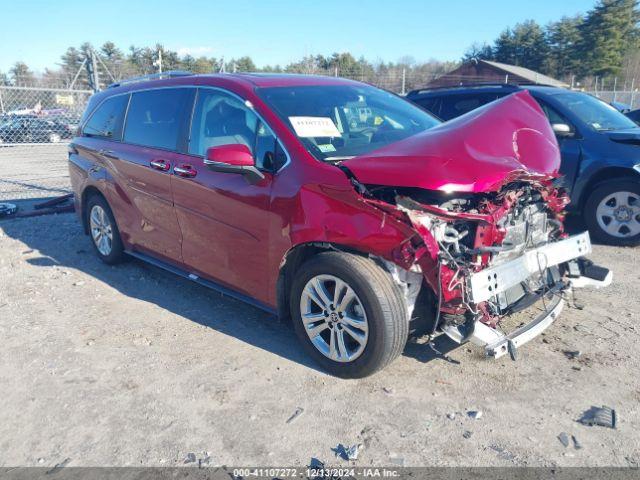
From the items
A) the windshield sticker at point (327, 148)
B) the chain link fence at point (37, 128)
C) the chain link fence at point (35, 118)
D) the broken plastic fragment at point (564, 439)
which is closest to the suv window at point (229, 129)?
the windshield sticker at point (327, 148)

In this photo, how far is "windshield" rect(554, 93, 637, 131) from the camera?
21.0ft

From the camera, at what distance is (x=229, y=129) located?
3926mm

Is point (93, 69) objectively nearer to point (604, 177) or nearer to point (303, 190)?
point (303, 190)

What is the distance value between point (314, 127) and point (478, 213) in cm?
127

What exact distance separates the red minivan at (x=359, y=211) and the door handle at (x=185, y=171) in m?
0.02

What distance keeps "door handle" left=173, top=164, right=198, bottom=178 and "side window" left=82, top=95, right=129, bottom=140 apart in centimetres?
132

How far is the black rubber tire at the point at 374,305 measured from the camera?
3045 mm

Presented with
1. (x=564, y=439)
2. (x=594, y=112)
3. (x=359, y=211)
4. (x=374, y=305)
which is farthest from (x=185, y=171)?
(x=594, y=112)

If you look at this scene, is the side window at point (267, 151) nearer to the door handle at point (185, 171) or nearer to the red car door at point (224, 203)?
the red car door at point (224, 203)

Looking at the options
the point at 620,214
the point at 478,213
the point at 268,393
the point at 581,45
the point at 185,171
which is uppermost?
the point at 581,45

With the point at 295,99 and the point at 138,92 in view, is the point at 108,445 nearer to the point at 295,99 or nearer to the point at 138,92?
the point at 295,99

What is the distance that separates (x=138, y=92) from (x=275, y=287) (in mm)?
2663

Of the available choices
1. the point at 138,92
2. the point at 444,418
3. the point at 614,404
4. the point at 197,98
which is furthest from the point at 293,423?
the point at 138,92

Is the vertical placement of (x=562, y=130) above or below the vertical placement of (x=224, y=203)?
above
